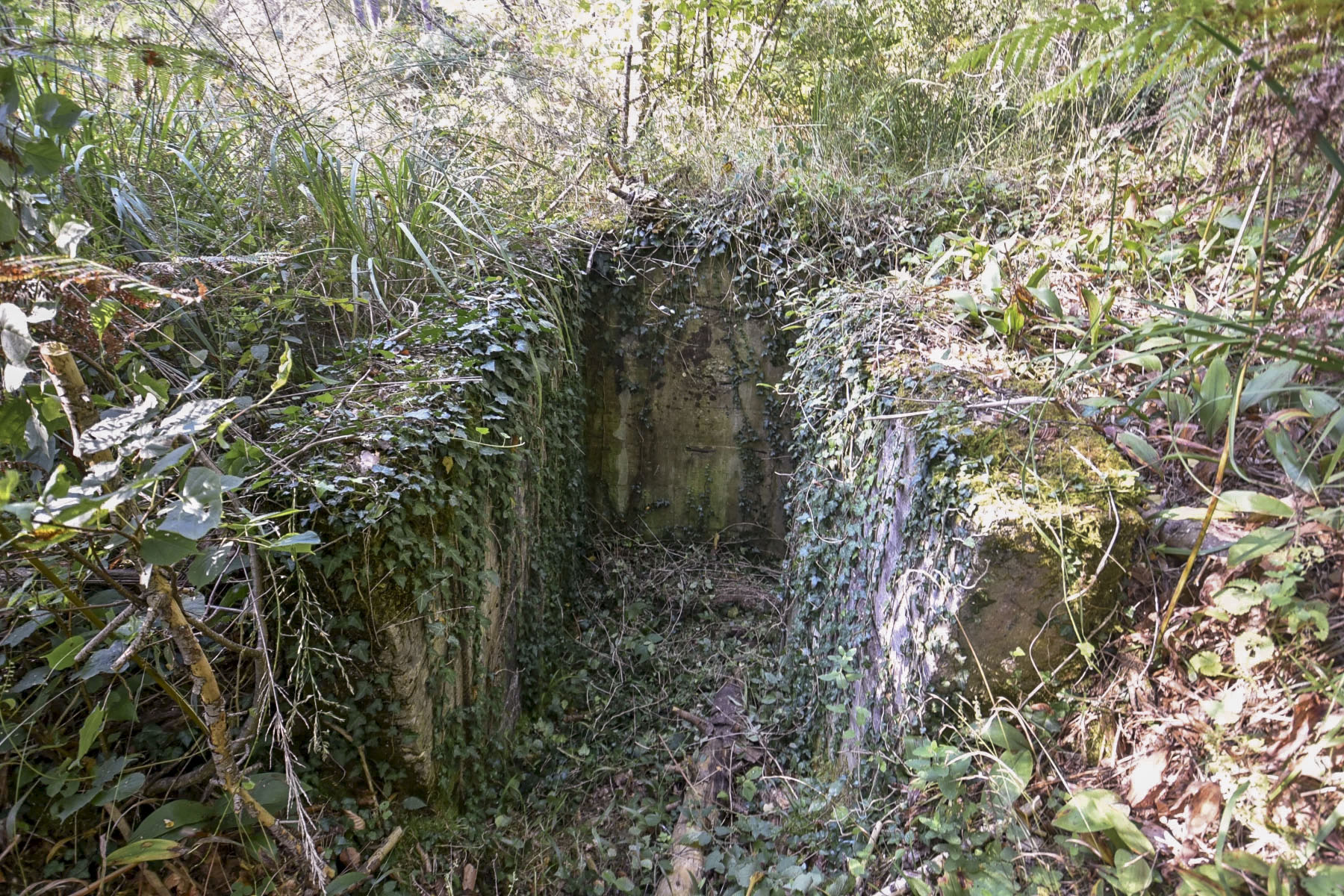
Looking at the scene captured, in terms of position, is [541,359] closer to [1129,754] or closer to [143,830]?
[143,830]

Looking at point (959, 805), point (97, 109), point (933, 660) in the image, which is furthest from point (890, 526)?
point (97, 109)

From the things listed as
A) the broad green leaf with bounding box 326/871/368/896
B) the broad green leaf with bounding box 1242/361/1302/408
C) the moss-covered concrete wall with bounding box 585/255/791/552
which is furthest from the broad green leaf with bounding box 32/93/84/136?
the moss-covered concrete wall with bounding box 585/255/791/552

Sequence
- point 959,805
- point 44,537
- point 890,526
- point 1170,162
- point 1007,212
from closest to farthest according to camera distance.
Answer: point 44,537 < point 959,805 < point 890,526 < point 1170,162 < point 1007,212

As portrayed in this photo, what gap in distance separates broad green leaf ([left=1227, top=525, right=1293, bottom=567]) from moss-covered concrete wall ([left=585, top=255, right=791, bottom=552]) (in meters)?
2.93

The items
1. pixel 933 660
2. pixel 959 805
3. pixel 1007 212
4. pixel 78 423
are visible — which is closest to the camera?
pixel 78 423

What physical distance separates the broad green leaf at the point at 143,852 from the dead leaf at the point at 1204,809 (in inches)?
88.7

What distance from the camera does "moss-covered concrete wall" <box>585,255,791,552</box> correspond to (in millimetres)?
4422

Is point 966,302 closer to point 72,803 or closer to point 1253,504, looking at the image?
point 1253,504

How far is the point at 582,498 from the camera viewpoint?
426cm

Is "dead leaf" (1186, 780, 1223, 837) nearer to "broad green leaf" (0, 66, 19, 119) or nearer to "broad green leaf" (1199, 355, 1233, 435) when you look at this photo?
"broad green leaf" (1199, 355, 1233, 435)

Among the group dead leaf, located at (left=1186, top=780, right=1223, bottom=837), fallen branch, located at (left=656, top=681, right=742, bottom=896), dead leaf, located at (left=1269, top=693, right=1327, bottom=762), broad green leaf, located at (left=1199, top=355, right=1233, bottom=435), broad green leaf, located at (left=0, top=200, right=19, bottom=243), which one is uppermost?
broad green leaf, located at (left=0, top=200, right=19, bottom=243)

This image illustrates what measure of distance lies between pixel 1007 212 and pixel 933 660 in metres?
2.85

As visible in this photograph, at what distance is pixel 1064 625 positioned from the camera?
180 centimetres

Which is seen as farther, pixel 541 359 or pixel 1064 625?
pixel 541 359
